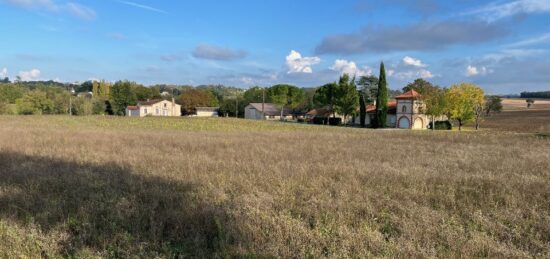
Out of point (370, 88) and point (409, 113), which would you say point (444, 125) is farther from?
point (370, 88)

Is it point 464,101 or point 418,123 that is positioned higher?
point 464,101

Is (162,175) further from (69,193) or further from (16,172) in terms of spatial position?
(16,172)

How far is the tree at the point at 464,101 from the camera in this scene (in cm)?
6294

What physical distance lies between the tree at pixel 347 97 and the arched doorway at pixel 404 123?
31.5 feet

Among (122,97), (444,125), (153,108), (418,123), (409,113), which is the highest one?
(122,97)

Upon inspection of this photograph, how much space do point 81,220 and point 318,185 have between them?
459 centimetres

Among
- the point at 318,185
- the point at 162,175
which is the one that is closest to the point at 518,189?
the point at 318,185

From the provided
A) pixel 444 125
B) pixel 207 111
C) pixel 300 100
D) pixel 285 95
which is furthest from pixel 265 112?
pixel 444 125

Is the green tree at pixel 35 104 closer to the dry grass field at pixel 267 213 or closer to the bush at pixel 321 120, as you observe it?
the bush at pixel 321 120

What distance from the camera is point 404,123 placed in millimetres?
72375

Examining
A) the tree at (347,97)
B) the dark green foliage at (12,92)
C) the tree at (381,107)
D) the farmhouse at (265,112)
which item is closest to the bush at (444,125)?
the tree at (381,107)

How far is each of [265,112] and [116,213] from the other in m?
107

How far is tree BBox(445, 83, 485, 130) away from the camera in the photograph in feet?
206

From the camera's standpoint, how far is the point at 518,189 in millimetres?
7898
